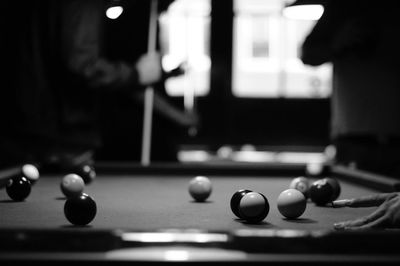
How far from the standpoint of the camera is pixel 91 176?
8.63ft

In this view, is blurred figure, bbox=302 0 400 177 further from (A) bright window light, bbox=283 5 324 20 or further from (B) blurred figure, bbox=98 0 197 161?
(B) blurred figure, bbox=98 0 197 161

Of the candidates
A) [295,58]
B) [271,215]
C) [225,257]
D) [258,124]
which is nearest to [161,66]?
[271,215]

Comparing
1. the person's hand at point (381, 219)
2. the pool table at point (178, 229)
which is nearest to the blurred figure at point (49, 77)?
the pool table at point (178, 229)

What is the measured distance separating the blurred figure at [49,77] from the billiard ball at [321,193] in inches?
77.4

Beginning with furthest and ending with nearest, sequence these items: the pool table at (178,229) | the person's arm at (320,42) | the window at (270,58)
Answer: the window at (270,58) < the person's arm at (320,42) < the pool table at (178,229)

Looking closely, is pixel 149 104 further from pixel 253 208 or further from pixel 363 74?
pixel 253 208

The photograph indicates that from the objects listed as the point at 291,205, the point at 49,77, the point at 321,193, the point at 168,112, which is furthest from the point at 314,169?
the point at 168,112

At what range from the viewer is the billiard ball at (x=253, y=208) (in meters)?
1.63

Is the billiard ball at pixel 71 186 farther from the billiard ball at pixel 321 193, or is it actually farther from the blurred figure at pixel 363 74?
the blurred figure at pixel 363 74

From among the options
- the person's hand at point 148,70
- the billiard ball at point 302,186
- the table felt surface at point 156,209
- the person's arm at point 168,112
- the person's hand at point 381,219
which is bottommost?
the table felt surface at point 156,209

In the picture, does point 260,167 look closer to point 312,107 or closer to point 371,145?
point 371,145

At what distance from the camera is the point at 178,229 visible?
4.08 feet

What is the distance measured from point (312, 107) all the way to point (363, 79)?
4.66m

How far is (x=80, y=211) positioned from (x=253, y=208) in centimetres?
49
